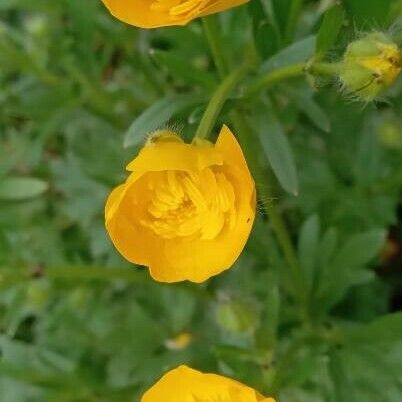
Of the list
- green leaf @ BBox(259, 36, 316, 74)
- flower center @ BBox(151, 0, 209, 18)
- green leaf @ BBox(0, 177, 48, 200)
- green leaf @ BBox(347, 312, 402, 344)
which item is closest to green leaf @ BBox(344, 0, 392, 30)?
green leaf @ BBox(259, 36, 316, 74)

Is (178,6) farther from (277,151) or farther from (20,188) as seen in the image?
(20,188)

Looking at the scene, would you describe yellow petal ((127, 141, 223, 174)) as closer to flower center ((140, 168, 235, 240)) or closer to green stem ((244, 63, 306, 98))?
flower center ((140, 168, 235, 240))

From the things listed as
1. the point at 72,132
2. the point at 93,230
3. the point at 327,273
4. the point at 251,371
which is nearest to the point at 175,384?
the point at 251,371

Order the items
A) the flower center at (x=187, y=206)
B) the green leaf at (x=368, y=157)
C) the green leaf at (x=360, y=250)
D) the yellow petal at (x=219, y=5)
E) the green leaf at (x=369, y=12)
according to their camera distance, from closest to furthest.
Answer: the yellow petal at (x=219, y=5) → the flower center at (x=187, y=206) → the green leaf at (x=369, y=12) → the green leaf at (x=360, y=250) → the green leaf at (x=368, y=157)

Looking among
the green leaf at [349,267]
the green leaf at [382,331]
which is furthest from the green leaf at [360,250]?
the green leaf at [382,331]

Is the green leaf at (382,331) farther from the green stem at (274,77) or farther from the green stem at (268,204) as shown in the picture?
the green stem at (274,77)

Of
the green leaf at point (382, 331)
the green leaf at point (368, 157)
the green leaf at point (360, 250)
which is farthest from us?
the green leaf at point (368, 157)

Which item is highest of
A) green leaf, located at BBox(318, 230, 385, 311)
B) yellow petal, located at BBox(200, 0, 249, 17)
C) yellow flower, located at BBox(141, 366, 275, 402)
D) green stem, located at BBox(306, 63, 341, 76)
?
yellow petal, located at BBox(200, 0, 249, 17)

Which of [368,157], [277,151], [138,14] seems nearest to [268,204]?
[277,151]
